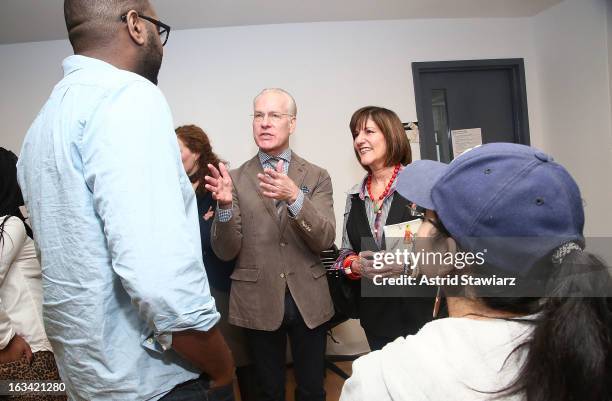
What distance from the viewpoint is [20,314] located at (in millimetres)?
1298

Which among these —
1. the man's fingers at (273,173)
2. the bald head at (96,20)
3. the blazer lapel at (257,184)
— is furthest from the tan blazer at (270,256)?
the bald head at (96,20)

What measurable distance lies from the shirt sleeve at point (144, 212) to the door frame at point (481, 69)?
9.27 ft

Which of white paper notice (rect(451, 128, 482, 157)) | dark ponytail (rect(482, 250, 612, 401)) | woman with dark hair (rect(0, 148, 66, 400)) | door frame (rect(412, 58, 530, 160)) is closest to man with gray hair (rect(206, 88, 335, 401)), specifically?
woman with dark hair (rect(0, 148, 66, 400))

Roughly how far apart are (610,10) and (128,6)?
3304mm

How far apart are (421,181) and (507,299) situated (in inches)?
10.6

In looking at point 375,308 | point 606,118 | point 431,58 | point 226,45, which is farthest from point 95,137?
point 606,118

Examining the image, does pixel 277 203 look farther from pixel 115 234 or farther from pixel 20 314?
pixel 115 234

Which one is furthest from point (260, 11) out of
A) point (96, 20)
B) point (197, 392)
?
point (197, 392)

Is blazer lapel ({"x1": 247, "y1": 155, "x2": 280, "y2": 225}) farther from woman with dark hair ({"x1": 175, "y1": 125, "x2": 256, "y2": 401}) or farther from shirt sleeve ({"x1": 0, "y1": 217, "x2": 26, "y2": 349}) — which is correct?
shirt sleeve ({"x1": 0, "y1": 217, "x2": 26, "y2": 349})

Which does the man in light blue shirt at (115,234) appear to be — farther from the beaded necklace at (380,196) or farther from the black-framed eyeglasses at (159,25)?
the beaded necklace at (380,196)

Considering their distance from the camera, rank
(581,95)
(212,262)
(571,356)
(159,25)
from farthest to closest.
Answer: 1. (581,95)
2. (212,262)
3. (159,25)
4. (571,356)

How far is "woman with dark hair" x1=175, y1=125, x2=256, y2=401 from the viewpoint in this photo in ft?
6.56

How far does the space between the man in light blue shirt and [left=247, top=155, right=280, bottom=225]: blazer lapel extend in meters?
0.89

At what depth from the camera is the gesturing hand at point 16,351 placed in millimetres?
1235
